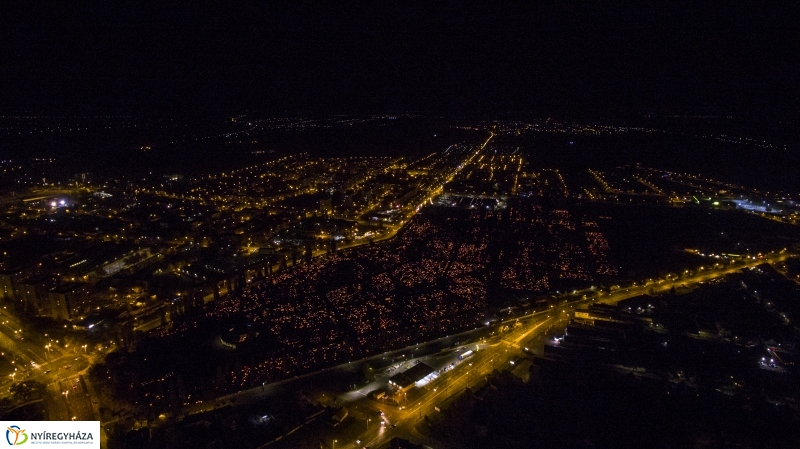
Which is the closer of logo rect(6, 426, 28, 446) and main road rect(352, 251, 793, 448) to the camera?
logo rect(6, 426, 28, 446)

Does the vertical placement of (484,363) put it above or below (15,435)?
below

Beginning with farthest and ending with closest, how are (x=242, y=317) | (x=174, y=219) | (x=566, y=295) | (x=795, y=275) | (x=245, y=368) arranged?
(x=174, y=219)
(x=795, y=275)
(x=566, y=295)
(x=242, y=317)
(x=245, y=368)

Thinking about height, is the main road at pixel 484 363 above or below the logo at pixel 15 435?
below

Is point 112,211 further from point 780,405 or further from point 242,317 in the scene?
point 780,405

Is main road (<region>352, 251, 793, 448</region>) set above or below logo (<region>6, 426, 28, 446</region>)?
below

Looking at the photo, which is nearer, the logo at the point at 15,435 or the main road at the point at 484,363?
the logo at the point at 15,435

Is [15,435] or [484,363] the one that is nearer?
[15,435]

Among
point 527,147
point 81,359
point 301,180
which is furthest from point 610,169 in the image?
point 81,359

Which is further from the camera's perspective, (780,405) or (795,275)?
(795,275)
